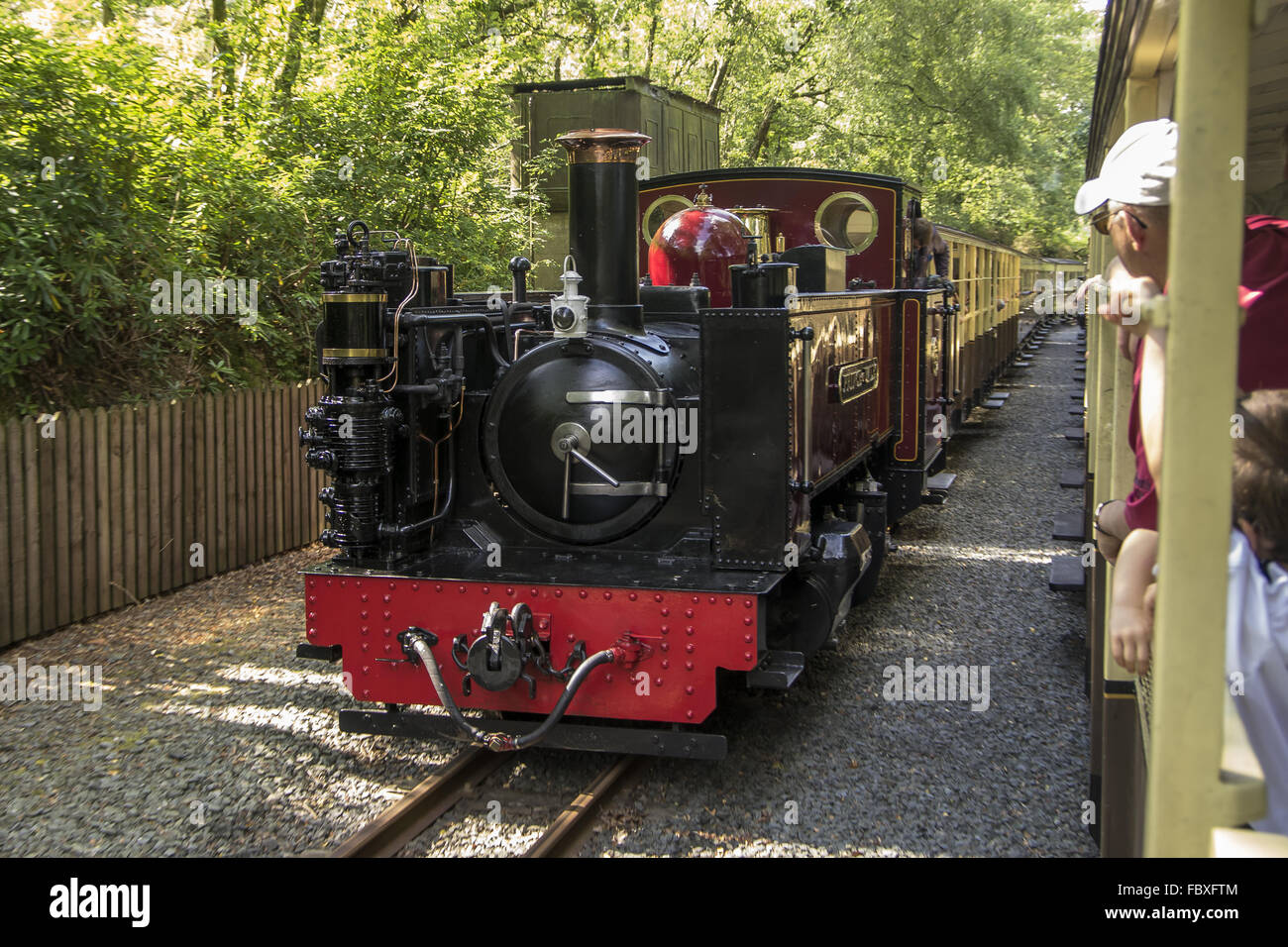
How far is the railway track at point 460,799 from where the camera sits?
3725 mm

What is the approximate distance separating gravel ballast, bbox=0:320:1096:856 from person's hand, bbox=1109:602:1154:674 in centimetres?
199

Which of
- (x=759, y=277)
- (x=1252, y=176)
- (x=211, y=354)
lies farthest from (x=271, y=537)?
(x=1252, y=176)

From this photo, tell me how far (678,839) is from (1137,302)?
2.80m

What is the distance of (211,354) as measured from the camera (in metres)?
8.43

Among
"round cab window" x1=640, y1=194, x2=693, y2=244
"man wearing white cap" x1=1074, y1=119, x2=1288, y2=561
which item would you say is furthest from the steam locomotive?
"man wearing white cap" x1=1074, y1=119, x2=1288, y2=561

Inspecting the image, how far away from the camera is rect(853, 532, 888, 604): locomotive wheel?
6320mm

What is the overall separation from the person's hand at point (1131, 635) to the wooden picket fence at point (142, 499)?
587cm

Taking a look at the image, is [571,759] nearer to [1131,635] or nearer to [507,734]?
[507,734]

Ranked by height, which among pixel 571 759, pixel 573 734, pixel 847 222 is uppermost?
pixel 847 222

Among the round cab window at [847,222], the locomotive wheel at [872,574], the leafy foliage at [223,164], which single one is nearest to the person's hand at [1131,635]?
the locomotive wheel at [872,574]

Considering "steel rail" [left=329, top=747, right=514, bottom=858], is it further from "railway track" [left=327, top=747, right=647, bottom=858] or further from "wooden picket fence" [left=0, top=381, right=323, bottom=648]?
"wooden picket fence" [left=0, top=381, right=323, bottom=648]

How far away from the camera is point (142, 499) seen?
7.15 metres

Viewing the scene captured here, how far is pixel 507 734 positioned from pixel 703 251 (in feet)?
8.78

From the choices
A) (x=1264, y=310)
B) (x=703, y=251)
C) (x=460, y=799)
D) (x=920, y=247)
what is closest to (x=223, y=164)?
(x=703, y=251)
